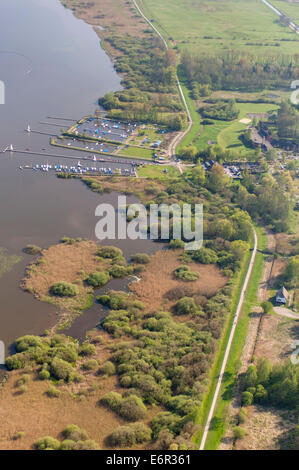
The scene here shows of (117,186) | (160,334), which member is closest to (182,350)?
(160,334)

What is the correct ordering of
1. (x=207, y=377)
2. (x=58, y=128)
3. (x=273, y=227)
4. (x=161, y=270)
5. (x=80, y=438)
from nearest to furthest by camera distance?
(x=80, y=438) < (x=207, y=377) < (x=161, y=270) < (x=273, y=227) < (x=58, y=128)

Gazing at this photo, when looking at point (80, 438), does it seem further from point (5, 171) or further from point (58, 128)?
point (58, 128)

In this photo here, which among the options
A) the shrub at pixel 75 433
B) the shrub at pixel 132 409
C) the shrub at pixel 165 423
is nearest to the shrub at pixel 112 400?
the shrub at pixel 132 409

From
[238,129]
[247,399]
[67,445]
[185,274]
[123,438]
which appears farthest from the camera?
[238,129]

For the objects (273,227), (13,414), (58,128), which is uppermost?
(58,128)

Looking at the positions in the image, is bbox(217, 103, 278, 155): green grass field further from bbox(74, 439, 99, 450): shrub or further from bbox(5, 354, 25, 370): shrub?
bbox(74, 439, 99, 450): shrub

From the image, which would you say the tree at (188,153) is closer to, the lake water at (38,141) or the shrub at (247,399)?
the lake water at (38,141)

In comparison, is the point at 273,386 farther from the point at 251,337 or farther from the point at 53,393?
the point at 53,393

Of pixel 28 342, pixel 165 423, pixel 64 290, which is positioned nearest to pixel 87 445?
pixel 165 423
